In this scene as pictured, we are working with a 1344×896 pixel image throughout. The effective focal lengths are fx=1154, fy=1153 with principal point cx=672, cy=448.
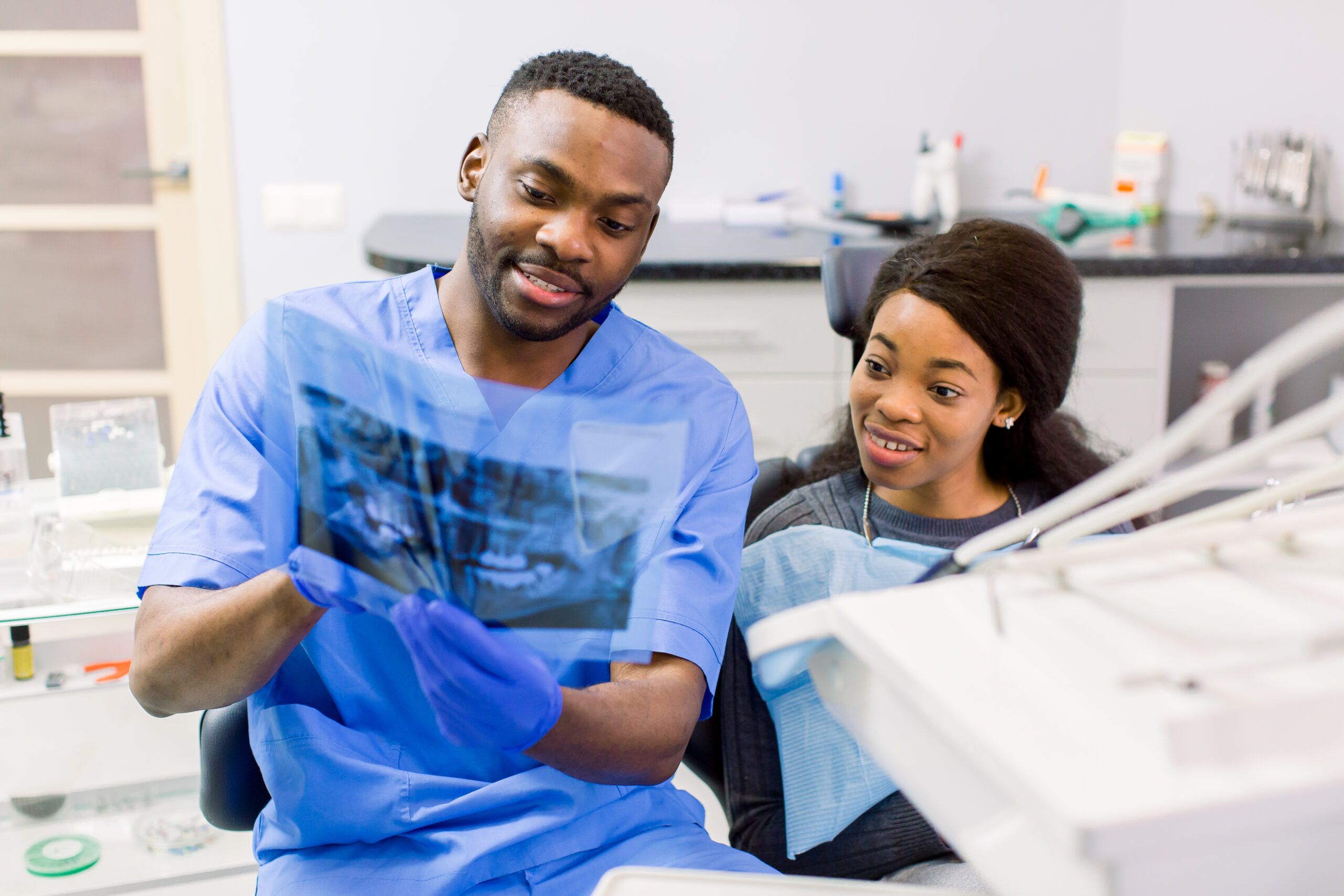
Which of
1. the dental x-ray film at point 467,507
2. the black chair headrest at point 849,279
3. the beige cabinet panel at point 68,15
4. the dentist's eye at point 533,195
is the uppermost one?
the beige cabinet panel at point 68,15

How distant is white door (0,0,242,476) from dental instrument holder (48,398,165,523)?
1379 millimetres

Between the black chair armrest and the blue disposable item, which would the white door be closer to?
the black chair armrest

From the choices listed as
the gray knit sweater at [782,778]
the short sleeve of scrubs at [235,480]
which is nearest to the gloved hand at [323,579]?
the short sleeve of scrubs at [235,480]

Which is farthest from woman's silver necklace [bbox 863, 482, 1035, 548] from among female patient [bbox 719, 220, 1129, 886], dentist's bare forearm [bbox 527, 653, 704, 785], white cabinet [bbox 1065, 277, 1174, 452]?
white cabinet [bbox 1065, 277, 1174, 452]

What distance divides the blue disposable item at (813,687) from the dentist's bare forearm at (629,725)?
0.11 metres

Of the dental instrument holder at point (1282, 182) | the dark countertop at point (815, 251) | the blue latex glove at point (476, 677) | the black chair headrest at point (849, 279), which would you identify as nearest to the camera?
the blue latex glove at point (476, 677)

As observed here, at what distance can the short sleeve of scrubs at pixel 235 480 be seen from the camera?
939 mm

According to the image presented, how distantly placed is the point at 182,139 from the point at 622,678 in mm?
2241

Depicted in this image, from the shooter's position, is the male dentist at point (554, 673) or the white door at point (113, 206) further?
the white door at point (113, 206)

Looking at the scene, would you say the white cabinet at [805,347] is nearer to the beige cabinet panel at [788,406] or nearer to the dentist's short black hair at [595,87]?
the beige cabinet panel at [788,406]

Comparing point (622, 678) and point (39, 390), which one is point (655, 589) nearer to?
point (622, 678)

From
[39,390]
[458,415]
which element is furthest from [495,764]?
[39,390]

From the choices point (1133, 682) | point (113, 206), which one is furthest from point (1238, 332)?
point (113, 206)

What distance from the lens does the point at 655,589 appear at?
3.20ft
